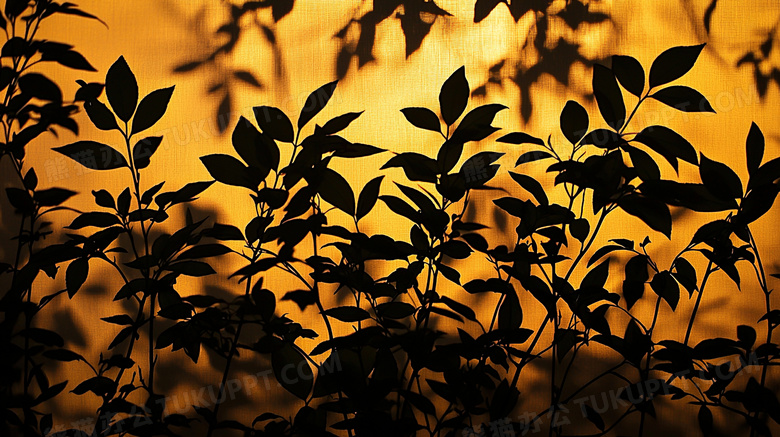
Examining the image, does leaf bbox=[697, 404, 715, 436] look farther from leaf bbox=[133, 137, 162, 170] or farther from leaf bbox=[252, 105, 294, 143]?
leaf bbox=[133, 137, 162, 170]

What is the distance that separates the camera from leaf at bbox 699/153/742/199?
3.19 feet

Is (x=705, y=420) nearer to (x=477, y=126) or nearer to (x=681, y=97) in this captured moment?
(x=681, y=97)

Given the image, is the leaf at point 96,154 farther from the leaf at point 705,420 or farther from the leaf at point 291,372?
the leaf at point 705,420

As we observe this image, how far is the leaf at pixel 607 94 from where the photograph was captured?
3.11ft

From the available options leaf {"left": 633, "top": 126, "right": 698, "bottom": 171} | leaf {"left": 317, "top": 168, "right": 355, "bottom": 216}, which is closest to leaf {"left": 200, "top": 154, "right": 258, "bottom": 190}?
leaf {"left": 317, "top": 168, "right": 355, "bottom": 216}

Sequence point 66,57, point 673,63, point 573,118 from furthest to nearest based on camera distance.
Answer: point 66,57
point 573,118
point 673,63

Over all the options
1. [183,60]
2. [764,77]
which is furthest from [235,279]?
[764,77]

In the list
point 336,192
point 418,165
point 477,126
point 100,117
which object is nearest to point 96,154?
point 100,117

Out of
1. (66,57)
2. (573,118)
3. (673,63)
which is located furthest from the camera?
(66,57)

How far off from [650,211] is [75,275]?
1.12 m

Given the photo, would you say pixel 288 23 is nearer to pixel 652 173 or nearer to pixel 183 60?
pixel 183 60

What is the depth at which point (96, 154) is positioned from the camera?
1.06 meters

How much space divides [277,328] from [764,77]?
1.25m

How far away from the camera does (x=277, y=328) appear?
1012 mm
